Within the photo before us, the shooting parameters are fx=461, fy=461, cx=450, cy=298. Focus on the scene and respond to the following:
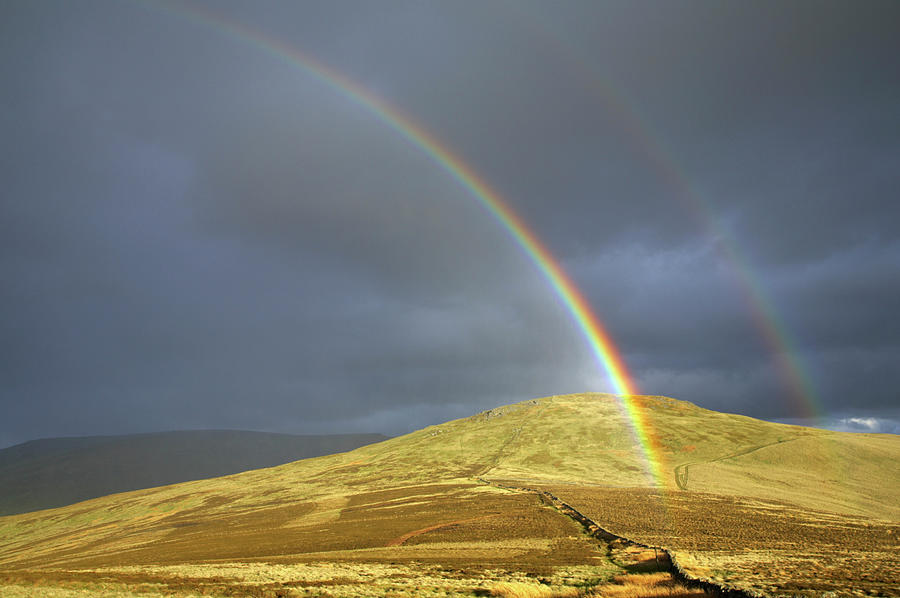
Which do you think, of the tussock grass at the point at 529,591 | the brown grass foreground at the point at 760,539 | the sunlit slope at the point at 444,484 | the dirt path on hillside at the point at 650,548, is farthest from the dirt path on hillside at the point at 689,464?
the tussock grass at the point at 529,591

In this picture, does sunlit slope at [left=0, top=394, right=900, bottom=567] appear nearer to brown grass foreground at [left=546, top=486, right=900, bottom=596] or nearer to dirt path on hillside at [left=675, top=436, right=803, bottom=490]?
dirt path on hillside at [left=675, top=436, right=803, bottom=490]

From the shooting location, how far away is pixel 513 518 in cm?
4884

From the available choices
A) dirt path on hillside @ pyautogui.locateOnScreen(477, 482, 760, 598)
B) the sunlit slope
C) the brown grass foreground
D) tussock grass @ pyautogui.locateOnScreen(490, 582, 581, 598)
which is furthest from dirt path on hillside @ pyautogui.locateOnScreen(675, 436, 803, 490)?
tussock grass @ pyautogui.locateOnScreen(490, 582, 581, 598)

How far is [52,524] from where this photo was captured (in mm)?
99500

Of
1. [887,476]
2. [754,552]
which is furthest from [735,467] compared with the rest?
[754,552]

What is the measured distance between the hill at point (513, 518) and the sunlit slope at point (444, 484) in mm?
565

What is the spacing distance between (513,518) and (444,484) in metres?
34.6

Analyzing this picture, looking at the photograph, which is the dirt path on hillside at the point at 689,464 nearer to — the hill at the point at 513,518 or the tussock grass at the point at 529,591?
the hill at the point at 513,518

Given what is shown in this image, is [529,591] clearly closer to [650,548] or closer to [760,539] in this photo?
[650,548]

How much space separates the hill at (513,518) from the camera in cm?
Result: 2770

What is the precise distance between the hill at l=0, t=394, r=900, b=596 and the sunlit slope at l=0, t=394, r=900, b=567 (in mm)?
565

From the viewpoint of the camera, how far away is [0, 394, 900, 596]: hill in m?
27.7

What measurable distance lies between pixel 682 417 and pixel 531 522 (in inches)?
4358

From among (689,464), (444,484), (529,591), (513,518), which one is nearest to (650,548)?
(529,591)
